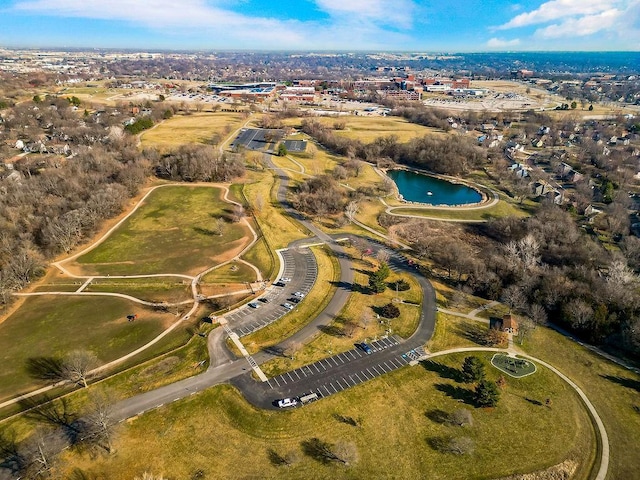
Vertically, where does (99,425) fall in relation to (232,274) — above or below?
below

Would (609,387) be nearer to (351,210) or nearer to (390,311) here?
(390,311)

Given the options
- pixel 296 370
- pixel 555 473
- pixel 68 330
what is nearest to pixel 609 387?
pixel 555 473

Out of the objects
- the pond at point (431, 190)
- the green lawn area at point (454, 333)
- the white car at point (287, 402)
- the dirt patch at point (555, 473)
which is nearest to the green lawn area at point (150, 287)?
the white car at point (287, 402)

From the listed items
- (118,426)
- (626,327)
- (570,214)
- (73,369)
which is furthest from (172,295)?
(570,214)

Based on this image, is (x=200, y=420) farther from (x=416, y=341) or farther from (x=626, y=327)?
(x=626, y=327)

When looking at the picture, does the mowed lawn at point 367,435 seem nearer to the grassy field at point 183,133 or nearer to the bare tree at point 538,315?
the bare tree at point 538,315

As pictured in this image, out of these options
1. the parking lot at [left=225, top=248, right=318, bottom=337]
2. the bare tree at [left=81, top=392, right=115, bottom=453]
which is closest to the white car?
the parking lot at [left=225, top=248, right=318, bottom=337]
